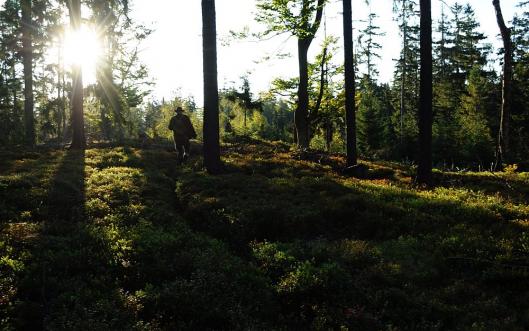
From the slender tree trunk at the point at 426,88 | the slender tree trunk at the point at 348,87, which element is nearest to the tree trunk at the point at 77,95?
the slender tree trunk at the point at 348,87

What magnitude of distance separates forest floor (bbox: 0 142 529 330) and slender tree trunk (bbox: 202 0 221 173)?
2.18 metres

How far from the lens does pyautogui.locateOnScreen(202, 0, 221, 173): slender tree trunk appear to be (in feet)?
53.0

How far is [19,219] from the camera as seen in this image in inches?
399

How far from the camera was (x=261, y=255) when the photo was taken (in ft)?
28.8

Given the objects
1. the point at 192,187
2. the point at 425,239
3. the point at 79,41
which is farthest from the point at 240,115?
the point at 425,239

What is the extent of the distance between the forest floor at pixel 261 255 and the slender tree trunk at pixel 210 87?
2179mm

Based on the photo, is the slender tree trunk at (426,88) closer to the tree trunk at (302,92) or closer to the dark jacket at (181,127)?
the tree trunk at (302,92)

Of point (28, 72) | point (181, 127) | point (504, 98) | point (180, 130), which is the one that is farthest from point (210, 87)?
point (28, 72)

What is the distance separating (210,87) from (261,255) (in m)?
9.15

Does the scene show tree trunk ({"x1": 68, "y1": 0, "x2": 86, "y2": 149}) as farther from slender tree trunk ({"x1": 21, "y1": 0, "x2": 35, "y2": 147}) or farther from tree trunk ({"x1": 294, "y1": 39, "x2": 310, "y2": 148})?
tree trunk ({"x1": 294, "y1": 39, "x2": 310, "y2": 148})

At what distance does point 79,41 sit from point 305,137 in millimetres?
14141

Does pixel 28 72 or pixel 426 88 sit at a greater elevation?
pixel 28 72

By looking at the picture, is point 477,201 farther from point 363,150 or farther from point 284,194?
point 363,150

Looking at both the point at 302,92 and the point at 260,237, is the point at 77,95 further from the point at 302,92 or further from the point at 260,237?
the point at 260,237
